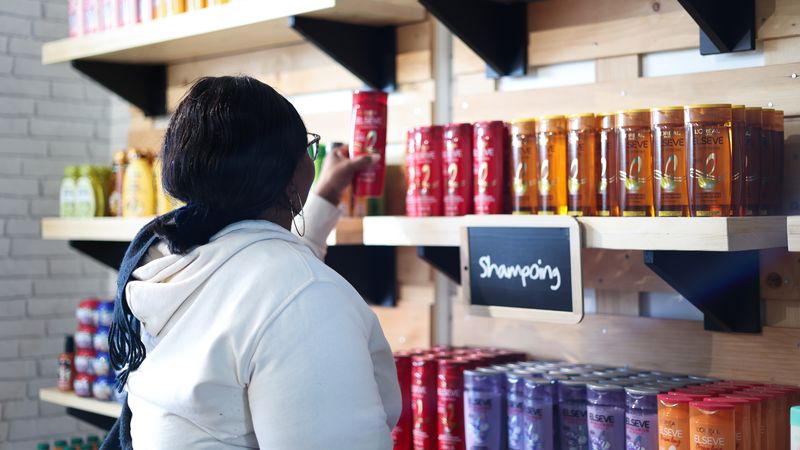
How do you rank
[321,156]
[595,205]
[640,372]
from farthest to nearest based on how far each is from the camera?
[321,156], [640,372], [595,205]

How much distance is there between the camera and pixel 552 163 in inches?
72.8

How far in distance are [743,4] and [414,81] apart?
0.95 m

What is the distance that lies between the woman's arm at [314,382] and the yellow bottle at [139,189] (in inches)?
70.7

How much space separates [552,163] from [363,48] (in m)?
0.91

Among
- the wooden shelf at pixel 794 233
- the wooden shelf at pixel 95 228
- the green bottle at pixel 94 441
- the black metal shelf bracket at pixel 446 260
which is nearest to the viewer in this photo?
the wooden shelf at pixel 794 233

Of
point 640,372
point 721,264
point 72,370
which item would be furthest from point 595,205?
point 72,370

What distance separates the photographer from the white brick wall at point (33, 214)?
3699mm

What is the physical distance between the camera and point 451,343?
2525 millimetres

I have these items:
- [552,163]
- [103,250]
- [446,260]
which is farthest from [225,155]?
[103,250]

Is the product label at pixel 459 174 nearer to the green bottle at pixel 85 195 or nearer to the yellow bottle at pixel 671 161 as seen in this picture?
the yellow bottle at pixel 671 161

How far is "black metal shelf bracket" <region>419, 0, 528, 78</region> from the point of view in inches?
86.2

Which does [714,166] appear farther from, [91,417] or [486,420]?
[91,417]

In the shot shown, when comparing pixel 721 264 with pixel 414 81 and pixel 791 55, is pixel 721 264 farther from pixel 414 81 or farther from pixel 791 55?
pixel 414 81

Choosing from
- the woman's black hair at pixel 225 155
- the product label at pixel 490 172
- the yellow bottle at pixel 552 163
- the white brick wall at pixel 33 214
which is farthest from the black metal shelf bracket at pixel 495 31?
the white brick wall at pixel 33 214
